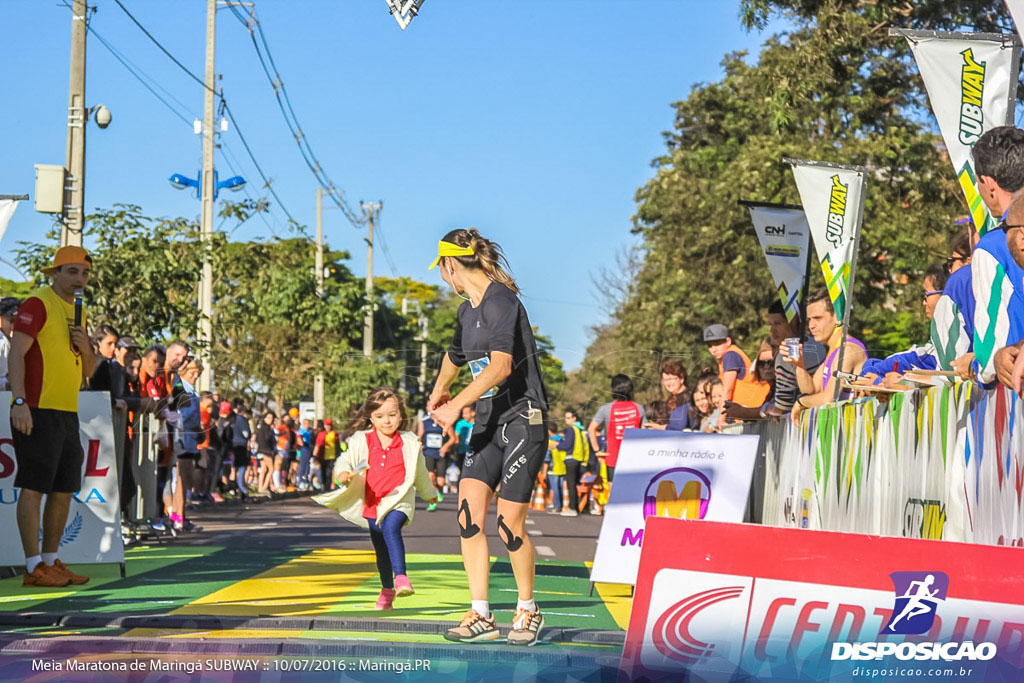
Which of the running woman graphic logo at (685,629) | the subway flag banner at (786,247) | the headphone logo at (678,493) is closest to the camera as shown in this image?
the running woman graphic logo at (685,629)

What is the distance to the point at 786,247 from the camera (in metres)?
15.8

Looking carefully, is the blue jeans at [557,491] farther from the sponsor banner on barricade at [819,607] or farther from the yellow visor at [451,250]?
the sponsor banner on barricade at [819,607]

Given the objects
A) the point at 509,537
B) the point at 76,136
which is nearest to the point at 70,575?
the point at 509,537

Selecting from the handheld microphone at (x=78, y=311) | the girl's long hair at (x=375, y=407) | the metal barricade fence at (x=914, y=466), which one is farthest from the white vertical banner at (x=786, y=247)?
the handheld microphone at (x=78, y=311)

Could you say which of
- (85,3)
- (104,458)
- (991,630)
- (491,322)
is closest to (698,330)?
(85,3)

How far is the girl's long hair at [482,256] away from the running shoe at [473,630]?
159 cm

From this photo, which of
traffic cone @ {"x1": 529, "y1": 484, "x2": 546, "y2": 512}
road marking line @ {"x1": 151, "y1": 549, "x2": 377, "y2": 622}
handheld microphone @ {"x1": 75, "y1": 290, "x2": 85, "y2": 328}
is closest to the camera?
road marking line @ {"x1": 151, "y1": 549, "x2": 377, "y2": 622}

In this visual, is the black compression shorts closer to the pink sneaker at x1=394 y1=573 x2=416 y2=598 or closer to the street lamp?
the pink sneaker at x1=394 y1=573 x2=416 y2=598

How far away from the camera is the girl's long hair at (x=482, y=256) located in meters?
7.43

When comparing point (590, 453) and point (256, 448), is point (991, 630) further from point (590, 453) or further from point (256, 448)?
point (256, 448)

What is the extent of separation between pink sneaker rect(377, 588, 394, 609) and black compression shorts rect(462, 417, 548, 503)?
1.58m

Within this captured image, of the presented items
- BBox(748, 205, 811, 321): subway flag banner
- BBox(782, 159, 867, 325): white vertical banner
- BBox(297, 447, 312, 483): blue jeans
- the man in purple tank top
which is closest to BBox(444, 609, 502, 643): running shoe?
the man in purple tank top

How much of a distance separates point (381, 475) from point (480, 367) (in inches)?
75.2

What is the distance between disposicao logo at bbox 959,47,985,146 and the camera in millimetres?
9031
